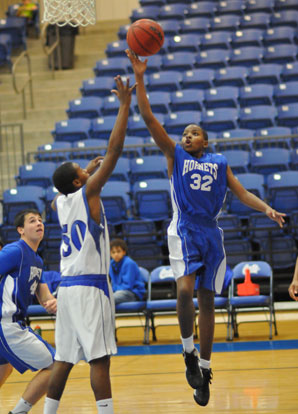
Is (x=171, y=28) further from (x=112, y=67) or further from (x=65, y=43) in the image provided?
(x=65, y=43)

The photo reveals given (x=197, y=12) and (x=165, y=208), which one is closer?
(x=165, y=208)

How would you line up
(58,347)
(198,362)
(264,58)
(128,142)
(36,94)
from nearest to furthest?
1. (58,347)
2. (198,362)
3. (128,142)
4. (264,58)
5. (36,94)

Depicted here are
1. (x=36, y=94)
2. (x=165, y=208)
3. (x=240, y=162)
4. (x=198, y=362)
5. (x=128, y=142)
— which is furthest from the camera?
(x=36, y=94)

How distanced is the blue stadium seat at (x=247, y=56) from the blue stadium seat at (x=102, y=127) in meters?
3.39

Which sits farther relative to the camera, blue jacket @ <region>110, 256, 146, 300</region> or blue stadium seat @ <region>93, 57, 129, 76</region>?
blue stadium seat @ <region>93, 57, 129, 76</region>

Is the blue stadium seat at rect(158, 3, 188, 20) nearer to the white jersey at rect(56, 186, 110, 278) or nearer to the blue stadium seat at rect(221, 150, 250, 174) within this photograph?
the blue stadium seat at rect(221, 150, 250, 174)

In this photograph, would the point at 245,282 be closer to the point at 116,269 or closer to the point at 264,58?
the point at 116,269

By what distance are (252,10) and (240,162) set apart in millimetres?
7119

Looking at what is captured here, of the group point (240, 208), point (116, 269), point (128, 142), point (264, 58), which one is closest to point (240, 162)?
point (240, 208)

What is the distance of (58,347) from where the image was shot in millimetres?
5242

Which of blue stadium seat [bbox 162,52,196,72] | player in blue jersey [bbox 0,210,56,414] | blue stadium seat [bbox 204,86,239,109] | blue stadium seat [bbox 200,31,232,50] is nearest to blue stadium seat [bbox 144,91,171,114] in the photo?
blue stadium seat [bbox 204,86,239,109]

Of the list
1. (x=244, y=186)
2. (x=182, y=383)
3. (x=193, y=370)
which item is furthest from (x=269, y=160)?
(x=193, y=370)

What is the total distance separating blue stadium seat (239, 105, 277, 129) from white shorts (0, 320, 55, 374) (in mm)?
8517

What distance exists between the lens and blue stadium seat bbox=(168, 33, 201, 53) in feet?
54.3
